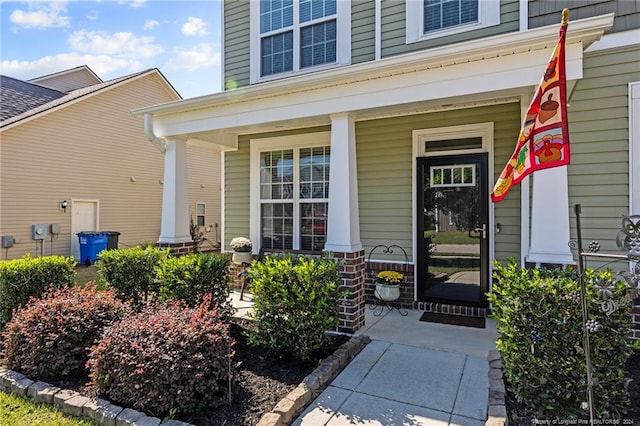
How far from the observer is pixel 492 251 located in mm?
4703

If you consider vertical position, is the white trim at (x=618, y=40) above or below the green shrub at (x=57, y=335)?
above

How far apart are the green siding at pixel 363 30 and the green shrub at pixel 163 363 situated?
4436 mm

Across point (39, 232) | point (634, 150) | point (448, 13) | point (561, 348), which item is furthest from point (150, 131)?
point (39, 232)

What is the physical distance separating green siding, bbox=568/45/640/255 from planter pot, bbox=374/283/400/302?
220cm

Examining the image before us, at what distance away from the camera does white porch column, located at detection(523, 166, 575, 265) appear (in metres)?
3.15

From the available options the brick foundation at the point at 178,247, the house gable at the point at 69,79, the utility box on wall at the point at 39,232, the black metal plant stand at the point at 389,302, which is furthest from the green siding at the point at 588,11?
the house gable at the point at 69,79

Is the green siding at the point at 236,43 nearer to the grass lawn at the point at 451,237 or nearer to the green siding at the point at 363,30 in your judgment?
the green siding at the point at 363,30

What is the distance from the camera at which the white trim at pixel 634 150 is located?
12.4 ft

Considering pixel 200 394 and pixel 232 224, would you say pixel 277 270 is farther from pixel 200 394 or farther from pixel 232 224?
pixel 232 224

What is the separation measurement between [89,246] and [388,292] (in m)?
9.34

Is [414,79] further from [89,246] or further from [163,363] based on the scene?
[89,246]

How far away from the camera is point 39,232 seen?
9836 millimetres

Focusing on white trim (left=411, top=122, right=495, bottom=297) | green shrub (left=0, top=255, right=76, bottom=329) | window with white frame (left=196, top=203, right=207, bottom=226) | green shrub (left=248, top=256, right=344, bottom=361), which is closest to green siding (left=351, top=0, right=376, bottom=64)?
white trim (left=411, top=122, right=495, bottom=297)

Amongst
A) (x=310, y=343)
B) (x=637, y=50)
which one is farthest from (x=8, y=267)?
(x=637, y=50)
